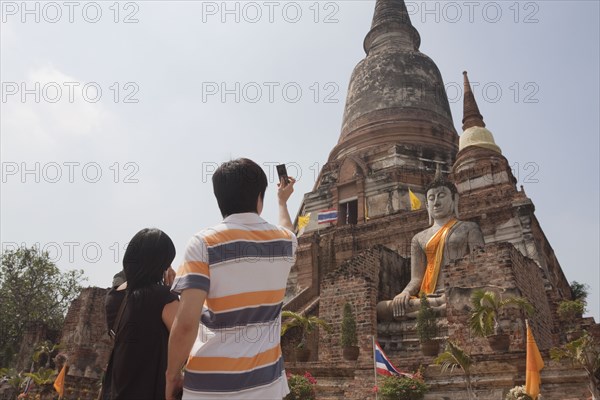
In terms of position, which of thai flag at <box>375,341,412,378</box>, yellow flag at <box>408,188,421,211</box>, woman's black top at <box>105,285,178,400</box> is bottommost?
thai flag at <box>375,341,412,378</box>

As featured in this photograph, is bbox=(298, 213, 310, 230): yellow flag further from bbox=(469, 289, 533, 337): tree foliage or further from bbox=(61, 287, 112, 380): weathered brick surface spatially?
bbox=(469, 289, 533, 337): tree foliage

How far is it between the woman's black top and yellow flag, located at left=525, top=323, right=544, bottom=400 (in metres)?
Answer: 6.11

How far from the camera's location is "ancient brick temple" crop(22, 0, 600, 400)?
927 centimetres

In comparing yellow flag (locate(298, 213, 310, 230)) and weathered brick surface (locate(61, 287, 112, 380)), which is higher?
yellow flag (locate(298, 213, 310, 230))

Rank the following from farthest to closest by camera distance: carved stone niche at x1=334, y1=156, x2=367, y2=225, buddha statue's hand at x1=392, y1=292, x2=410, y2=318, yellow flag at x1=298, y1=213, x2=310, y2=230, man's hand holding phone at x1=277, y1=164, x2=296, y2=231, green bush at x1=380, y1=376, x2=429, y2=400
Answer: yellow flag at x1=298, y1=213, x2=310, y2=230, carved stone niche at x1=334, y1=156, x2=367, y2=225, buddha statue's hand at x1=392, y1=292, x2=410, y2=318, green bush at x1=380, y1=376, x2=429, y2=400, man's hand holding phone at x1=277, y1=164, x2=296, y2=231

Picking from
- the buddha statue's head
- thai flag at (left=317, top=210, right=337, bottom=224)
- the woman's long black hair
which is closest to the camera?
the woman's long black hair

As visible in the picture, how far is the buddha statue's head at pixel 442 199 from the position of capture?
46.1 feet

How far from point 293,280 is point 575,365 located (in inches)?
558

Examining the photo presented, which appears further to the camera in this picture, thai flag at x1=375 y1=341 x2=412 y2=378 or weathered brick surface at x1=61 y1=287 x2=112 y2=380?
weathered brick surface at x1=61 y1=287 x2=112 y2=380

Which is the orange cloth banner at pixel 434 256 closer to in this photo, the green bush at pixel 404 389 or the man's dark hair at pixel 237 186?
the green bush at pixel 404 389

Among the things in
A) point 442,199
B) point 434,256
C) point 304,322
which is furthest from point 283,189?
point 442,199

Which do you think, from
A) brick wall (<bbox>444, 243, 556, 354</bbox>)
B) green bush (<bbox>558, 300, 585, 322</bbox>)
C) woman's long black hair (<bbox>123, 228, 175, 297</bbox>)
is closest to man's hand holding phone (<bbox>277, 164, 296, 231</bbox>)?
woman's long black hair (<bbox>123, 228, 175, 297</bbox>)

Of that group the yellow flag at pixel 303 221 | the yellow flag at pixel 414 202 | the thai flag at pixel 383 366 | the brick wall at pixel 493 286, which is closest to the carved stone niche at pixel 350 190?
the yellow flag at pixel 303 221

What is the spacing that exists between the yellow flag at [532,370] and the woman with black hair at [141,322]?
6.08 metres
